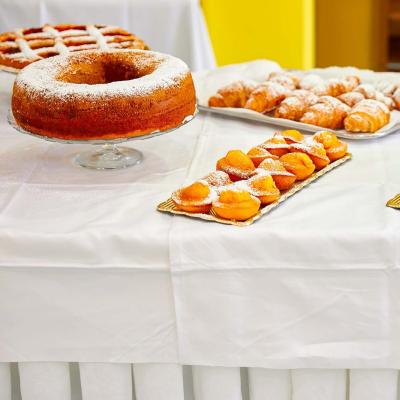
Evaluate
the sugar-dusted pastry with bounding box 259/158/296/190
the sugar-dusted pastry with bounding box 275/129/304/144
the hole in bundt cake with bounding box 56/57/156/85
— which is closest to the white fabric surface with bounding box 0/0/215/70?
the hole in bundt cake with bounding box 56/57/156/85

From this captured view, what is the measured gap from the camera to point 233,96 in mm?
1232

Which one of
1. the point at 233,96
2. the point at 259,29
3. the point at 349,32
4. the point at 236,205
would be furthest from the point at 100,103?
the point at 349,32

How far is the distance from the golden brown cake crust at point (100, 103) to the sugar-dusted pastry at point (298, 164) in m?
0.16

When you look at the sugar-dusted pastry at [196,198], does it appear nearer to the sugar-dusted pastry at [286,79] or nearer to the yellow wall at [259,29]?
the sugar-dusted pastry at [286,79]

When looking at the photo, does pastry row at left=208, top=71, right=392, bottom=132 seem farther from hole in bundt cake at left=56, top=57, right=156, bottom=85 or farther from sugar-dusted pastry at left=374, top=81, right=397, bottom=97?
hole in bundt cake at left=56, top=57, right=156, bottom=85

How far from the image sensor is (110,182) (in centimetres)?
98

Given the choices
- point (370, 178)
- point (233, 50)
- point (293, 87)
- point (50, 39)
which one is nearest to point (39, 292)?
point (370, 178)

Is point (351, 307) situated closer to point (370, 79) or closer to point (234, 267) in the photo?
point (234, 267)

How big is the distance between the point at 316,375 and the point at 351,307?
10 centimetres

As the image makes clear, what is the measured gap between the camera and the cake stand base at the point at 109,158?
1040mm

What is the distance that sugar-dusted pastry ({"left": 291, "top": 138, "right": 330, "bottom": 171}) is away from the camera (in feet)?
3.12

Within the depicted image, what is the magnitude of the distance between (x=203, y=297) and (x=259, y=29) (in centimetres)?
195

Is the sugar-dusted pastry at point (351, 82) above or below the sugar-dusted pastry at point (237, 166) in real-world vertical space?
below

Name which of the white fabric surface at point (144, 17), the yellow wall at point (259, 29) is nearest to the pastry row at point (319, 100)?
the white fabric surface at point (144, 17)
